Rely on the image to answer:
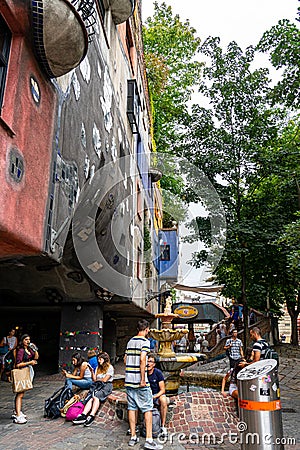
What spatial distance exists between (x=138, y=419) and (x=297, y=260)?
6368 millimetres

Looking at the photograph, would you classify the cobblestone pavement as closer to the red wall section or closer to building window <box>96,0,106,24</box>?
the red wall section

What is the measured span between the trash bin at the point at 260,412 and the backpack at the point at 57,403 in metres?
3.92

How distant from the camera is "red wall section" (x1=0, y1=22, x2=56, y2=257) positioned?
5116mm

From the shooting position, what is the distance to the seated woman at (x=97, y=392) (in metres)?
6.73

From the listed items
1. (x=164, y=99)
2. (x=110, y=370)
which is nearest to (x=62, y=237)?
(x=110, y=370)

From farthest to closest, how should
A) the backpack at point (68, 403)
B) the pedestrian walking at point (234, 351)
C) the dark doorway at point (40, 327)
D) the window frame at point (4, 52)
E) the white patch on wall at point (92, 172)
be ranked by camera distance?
1. the dark doorway at point (40, 327)
2. the pedestrian walking at point (234, 351)
3. the white patch on wall at point (92, 172)
4. the backpack at point (68, 403)
5. the window frame at point (4, 52)

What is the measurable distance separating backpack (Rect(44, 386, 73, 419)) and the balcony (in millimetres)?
5733

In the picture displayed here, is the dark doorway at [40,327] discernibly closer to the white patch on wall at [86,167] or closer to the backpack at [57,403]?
the backpack at [57,403]

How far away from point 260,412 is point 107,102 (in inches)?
344

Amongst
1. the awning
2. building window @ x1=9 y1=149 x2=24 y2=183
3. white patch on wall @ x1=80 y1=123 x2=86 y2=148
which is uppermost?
white patch on wall @ x1=80 y1=123 x2=86 y2=148

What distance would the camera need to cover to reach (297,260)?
10641 mm

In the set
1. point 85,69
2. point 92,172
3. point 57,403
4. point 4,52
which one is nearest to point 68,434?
point 57,403

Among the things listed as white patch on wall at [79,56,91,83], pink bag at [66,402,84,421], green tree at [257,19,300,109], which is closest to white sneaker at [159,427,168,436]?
pink bag at [66,402,84,421]

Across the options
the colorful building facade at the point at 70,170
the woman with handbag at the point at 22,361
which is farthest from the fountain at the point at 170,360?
the woman with handbag at the point at 22,361
